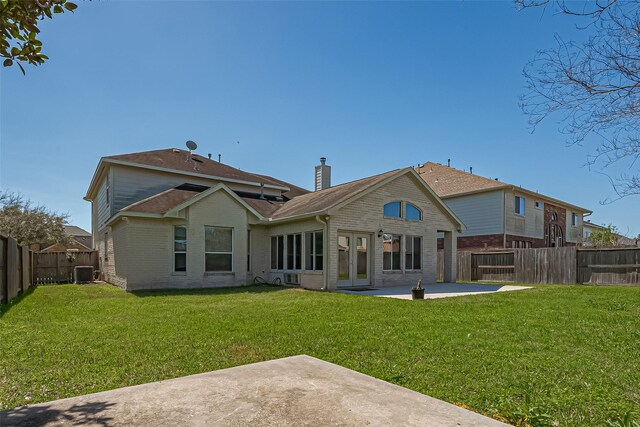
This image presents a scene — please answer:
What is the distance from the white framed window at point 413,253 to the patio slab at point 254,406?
45.6 feet

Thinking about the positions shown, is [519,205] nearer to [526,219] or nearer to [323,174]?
[526,219]

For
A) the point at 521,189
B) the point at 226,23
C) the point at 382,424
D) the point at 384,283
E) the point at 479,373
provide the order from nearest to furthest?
the point at 382,424 < the point at 479,373 < the point at 226,23 < the point at 384,283 < the point at 521,189

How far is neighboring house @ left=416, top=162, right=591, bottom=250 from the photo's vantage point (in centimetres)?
2539

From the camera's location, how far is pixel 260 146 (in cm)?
1838

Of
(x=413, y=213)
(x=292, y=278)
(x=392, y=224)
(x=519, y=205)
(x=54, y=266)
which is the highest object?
(x=519, y=205)

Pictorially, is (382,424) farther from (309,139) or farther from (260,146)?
(260,146)

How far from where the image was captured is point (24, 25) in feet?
9.46

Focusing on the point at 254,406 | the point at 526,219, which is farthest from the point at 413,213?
the point at 254,406

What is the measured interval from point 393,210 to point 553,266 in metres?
8.28

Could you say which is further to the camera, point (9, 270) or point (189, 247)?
point (189, 247)

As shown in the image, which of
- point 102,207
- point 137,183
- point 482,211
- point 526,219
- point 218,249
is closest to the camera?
point 218,249

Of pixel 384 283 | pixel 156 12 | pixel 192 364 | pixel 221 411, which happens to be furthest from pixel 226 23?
pixel 384 283

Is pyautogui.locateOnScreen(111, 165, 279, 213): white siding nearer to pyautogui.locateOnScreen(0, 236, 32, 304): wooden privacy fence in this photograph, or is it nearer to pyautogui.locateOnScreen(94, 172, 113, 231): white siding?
pyautogui.locateOnScreen(94, 172, 113, 231): white siding

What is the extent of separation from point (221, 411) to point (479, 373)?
2895mm
